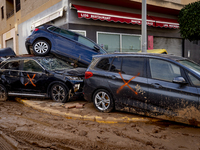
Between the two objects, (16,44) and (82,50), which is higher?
(16,44)

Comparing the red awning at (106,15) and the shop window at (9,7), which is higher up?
the shop window at (9,7)

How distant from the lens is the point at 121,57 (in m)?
5.36

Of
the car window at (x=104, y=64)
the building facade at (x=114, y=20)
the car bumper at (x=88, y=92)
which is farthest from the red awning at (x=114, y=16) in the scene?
the car bumper at (x=88, y=92)

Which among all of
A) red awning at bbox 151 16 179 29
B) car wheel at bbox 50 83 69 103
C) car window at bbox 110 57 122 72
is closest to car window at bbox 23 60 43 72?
car wheel at bbox 50 83 69 103

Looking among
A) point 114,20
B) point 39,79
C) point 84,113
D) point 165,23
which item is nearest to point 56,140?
point 84,113

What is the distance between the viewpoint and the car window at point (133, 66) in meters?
4.95

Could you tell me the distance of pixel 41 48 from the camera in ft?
28.0

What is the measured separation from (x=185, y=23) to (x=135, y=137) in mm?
11359

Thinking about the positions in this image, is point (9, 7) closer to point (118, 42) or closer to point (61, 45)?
point (118, 42)

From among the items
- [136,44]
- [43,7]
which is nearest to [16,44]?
[43,7]

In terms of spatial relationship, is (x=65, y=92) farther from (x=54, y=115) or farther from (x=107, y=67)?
(x=107, y=67)

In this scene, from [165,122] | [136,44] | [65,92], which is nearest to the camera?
[165,122]

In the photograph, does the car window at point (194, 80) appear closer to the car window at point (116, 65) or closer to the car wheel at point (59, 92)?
the car window at point (116, 65)

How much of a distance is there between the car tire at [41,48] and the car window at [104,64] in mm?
3596
